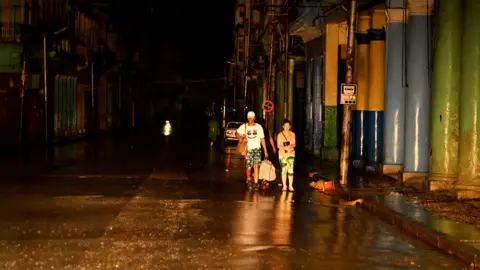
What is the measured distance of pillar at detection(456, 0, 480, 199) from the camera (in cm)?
1719

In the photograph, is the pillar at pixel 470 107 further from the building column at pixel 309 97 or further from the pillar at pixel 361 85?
the building column at pixel 309 97

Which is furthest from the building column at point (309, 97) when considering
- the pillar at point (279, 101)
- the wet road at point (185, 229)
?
the wet road at point (185, 229)

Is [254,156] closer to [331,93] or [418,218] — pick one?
[418,218]

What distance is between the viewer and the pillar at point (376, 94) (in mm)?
26234

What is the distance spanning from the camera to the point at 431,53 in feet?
68.0

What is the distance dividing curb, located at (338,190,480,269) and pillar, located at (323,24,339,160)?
48.0 ft

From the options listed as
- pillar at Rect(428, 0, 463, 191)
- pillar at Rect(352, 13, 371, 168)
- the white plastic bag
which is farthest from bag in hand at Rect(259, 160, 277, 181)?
pillar at Rect(352, 13, 371, 168)

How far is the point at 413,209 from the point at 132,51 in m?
75.7

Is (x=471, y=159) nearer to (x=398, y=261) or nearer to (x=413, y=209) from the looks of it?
Result: (x=413, y=209)

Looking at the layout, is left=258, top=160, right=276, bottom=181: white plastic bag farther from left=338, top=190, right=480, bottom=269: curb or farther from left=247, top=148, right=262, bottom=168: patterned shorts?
left=338, top=190, right=480, bottom=269: curb

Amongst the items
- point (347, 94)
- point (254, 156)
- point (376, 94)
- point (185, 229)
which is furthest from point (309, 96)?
point (185, 229)

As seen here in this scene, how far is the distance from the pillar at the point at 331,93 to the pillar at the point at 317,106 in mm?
1388

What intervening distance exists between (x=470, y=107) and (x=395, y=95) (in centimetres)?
598

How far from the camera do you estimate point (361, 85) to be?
28359 mm
